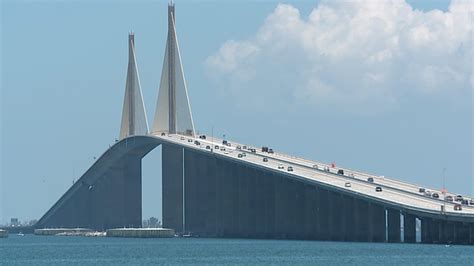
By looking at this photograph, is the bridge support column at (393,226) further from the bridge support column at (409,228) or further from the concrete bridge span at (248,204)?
the bridge support column at (409,228)

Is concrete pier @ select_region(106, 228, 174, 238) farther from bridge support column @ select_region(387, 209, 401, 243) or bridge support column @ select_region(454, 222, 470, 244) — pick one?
bridge support column @ select_region(454, 222, 470, 244)

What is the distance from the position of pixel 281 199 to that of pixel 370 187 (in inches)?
456

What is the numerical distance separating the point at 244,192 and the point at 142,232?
72.5ft

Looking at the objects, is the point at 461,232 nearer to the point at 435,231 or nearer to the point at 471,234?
the point at 471,234

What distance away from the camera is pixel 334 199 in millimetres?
136625

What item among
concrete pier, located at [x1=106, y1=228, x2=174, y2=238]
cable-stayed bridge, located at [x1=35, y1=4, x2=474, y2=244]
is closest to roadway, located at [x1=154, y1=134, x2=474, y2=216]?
cable-stayed bridge, located at [x1=35, y1=4, x2=474, y2=244]

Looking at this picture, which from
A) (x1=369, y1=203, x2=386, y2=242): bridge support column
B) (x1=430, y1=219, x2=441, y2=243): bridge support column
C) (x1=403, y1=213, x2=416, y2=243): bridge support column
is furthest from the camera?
(x1=369, y1=203, x2=386, y2=242): bridge support column

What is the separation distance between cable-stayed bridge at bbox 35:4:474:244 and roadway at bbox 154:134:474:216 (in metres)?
0.11

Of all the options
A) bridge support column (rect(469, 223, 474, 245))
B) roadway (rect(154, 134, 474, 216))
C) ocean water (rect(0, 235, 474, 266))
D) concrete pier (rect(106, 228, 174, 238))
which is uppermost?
roadway (rect(154, 134, 474, 216))

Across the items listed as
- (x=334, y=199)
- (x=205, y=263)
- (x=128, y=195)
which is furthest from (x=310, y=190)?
(x=128, y=195)

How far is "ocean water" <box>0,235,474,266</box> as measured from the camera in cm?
10544

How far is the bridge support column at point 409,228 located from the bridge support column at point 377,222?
2.83 meters

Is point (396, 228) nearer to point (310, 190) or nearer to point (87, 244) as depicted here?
point (310, 190)

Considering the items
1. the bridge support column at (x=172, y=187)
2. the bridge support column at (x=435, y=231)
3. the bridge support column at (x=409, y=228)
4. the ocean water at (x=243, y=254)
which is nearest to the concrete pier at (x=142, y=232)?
the bridge support column at (x=172, y=187)
